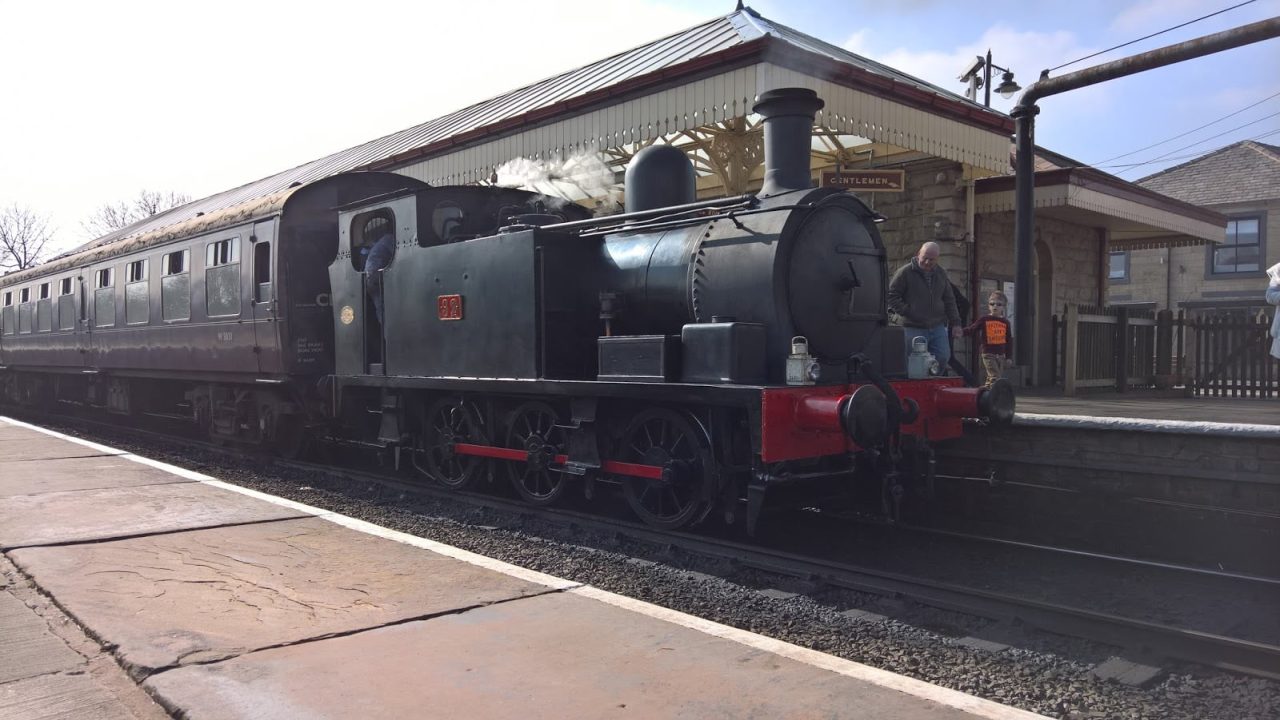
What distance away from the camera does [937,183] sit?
39.8 feet

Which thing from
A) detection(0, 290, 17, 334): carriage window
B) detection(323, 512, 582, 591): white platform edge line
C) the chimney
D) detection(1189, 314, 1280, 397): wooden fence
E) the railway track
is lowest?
the railway track

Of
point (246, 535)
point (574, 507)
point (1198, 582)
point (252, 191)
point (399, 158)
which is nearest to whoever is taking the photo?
point (1198, 582)

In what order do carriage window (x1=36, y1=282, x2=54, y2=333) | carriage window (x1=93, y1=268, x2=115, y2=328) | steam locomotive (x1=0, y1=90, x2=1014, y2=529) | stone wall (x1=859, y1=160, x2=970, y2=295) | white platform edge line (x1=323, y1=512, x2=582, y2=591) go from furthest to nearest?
carriage window (x1=36, y1=282, x2=54, y2=333) < carriage window (x1=93, y1=268, x2=115, y2=328) < stone wall (x1=859, y1=160, x2=970, y2=295) < steam locomotive (x1=0, y1=90, x2=1014, y2=529) < white platform edge line (x1=323, y1=512, x2=582, y2=591)

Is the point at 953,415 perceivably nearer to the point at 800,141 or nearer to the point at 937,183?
the point at 800,141

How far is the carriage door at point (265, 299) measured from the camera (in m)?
9.00

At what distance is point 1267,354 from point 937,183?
4.59 metres

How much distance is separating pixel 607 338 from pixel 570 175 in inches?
222

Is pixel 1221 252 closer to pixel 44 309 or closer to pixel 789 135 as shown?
pixel 789 135

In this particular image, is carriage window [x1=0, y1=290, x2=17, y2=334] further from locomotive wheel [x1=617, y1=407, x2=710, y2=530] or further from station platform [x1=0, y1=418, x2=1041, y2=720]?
locomotive wheel [x1=617, y1=407, x2=710, y2=530]

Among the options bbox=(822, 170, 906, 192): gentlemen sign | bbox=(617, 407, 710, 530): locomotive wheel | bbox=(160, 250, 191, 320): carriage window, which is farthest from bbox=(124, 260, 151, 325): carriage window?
bbox=(822, 170, 906, 192): gentlemen sign

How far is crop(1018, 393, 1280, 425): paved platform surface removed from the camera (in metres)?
7.88

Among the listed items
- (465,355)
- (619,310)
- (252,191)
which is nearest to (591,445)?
(619,310)

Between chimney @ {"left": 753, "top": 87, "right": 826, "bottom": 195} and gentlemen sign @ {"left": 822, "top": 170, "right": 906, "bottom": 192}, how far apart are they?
3944 millimetres

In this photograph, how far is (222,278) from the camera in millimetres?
10148
